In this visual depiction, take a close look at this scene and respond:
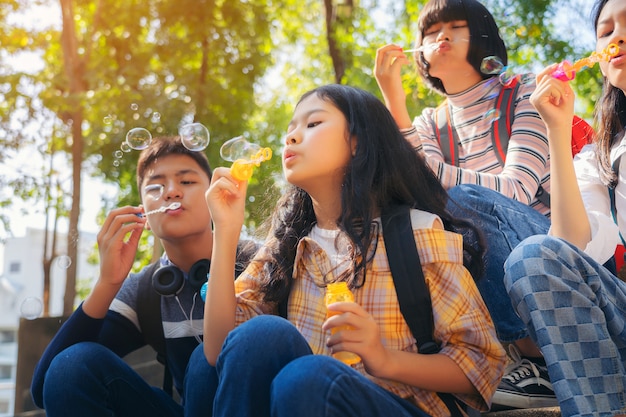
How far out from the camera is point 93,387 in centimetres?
225

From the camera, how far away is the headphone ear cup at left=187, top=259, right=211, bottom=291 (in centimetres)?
261

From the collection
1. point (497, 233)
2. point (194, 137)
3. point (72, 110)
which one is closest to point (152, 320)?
point (194, 137)

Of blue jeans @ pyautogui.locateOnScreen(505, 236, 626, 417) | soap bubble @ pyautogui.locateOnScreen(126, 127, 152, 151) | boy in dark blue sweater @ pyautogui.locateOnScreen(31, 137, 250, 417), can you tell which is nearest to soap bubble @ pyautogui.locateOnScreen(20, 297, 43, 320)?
boy in dark blue sweater @ pyautogui.locateOnScreen(31, 137, 250, 417)

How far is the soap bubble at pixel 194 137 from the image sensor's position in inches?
108

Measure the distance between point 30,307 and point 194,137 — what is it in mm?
1157

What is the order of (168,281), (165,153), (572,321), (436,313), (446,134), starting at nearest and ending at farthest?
(572,321) → (436,313) → (168,281) → (446,134) → (165,153)

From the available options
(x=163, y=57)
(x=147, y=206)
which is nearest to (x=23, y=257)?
(x=163, y=57)

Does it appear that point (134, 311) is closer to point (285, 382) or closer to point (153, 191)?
point (153, 191)

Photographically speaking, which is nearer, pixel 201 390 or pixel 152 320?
pixel 201 390

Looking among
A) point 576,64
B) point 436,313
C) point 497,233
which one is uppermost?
point 576,64

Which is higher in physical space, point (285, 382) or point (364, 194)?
point (364, 194)

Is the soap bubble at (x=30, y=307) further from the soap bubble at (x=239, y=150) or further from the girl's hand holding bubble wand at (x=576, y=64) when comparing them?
the girl's hand holding bubble wand at (x=576, y=64)

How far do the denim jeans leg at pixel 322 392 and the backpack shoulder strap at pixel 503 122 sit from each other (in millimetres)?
1326

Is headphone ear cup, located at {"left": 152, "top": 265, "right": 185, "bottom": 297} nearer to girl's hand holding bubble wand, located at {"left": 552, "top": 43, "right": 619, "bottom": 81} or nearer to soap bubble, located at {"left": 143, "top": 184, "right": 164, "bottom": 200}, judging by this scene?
soap bubble, located at {"left": 143, "top": 184, "right": 164, "bottom": 200}
